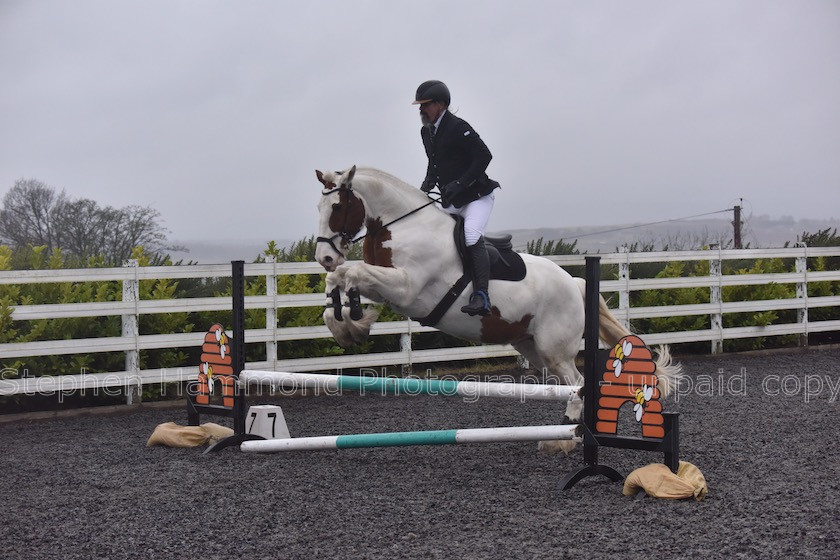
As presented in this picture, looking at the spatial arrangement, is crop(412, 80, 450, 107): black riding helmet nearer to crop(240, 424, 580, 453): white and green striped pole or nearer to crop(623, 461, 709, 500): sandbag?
crop(240, 424, 580, 453): white and green striped pole

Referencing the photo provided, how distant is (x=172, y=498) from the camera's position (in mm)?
3705

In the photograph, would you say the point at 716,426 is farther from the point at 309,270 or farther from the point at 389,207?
the point at 309,270

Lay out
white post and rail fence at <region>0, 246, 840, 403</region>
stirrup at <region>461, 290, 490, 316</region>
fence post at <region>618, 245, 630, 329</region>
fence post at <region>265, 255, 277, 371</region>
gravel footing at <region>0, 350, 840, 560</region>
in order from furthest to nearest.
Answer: fence post at <region>618, 245, 630, 329</region> < fence post at <region>265, 255, 277, 371</region> < white post and rail fence at <region>0, 246, 840, 403</region> < stirrup at <region>461, 290, 490, 316</region> < gravel footing at <region>0, 350, 840, 560</region>

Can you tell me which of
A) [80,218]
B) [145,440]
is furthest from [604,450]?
[80,218]

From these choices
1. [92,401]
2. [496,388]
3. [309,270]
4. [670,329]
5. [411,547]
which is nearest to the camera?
[411,547]

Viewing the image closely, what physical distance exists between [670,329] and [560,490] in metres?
6.26

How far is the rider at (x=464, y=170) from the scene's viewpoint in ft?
14.6

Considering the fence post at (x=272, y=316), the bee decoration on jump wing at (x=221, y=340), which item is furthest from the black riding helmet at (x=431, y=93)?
the fence post at (x=272, y=316)

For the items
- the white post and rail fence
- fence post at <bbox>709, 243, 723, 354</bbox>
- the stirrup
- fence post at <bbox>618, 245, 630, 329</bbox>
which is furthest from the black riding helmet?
fence post at <bbox>709, 243, 723, 354</bbox>

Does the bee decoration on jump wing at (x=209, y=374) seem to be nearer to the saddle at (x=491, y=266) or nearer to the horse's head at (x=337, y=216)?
the horse's head at (x=337, y=216)

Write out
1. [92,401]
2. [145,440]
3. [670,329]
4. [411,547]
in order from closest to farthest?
[411,547], [145,440], [92,401], [670,329]

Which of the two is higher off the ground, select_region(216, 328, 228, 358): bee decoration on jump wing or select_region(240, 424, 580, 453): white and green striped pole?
select_region(216, 328, 228, 358): bee decoration on jump wing

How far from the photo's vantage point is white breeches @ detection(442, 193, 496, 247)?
4.48m

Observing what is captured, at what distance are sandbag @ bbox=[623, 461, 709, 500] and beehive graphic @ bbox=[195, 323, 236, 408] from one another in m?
2.39
